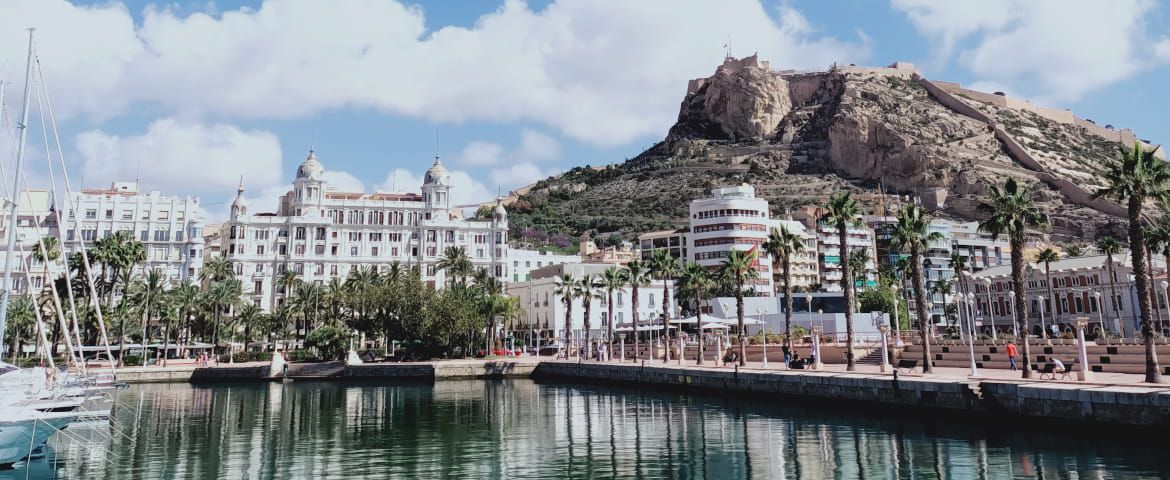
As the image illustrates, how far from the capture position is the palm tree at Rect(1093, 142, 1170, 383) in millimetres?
33312

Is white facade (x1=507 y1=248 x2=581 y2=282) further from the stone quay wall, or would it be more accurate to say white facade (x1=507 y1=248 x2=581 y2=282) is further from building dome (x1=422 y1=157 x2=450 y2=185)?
the stone quay wall

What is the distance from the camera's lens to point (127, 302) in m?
85.5

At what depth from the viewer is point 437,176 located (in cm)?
12244

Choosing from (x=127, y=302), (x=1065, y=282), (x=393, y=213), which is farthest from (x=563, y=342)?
(x=1065, y=282)

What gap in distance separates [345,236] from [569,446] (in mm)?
92179

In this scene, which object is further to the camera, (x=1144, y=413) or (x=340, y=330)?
(x=340, y=330)

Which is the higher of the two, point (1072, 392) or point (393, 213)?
point (393, 213)

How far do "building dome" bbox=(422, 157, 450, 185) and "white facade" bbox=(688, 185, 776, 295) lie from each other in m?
43.1

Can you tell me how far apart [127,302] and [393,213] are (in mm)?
41654

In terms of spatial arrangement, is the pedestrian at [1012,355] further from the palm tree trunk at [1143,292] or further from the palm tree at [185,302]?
the palm tree at [185,302]

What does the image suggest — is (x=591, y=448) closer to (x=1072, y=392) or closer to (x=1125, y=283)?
(x=1072, y=392)

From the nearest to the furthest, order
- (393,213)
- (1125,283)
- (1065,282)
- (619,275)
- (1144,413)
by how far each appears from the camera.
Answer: (1144,413) < (619,275) < (1125,283) < (1065,282) < (393,213)

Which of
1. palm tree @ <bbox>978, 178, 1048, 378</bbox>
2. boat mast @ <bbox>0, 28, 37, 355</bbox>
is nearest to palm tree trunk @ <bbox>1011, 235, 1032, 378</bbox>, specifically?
palm tree @ <bbox>978, 178, 1048, 378</bbox>

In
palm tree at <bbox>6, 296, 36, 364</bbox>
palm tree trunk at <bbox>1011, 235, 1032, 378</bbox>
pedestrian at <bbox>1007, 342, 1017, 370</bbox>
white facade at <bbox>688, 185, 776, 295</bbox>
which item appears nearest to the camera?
palm tree trunk at <bbox>1011, 235, 1032, 378</bbox>
